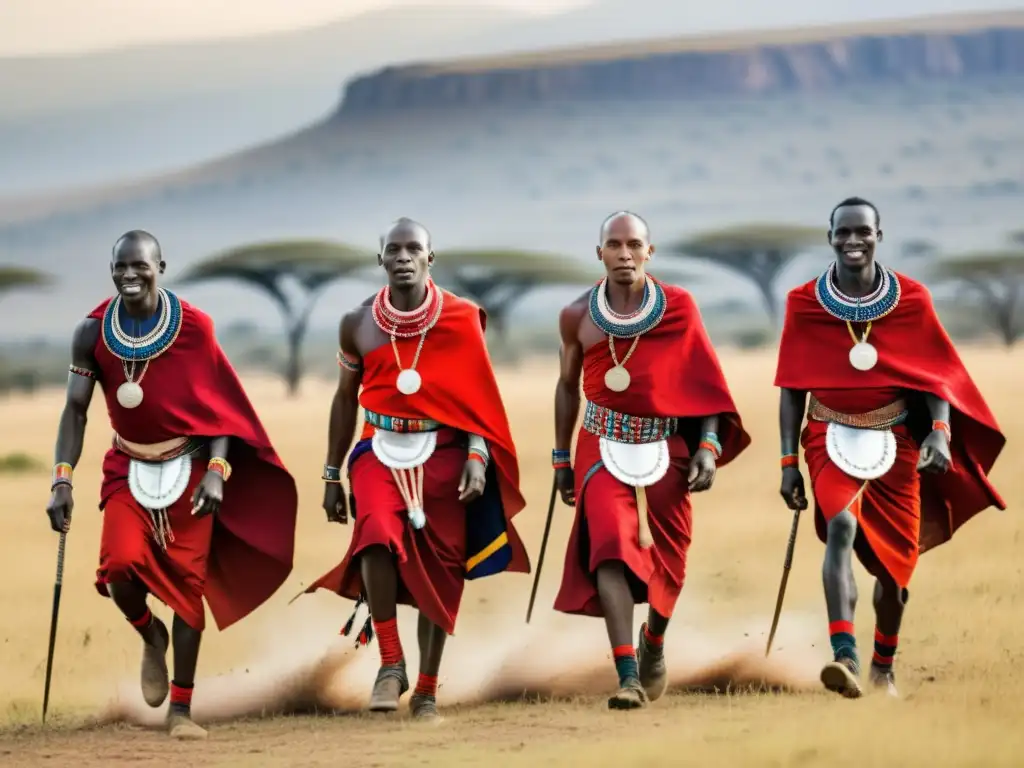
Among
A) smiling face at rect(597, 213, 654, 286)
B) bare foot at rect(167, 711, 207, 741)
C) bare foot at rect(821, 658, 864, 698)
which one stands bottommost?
bare foot at rect(167, 711, 207, 741)

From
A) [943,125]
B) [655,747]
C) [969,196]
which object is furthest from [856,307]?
[943,125]

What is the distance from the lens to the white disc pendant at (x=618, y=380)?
1027cm

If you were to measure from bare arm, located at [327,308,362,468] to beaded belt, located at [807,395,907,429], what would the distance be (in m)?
2.36

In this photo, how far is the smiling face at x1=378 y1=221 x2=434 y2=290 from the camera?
33.4ft

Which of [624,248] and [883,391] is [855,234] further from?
[624,248]

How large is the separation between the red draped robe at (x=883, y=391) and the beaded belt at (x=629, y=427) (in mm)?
633

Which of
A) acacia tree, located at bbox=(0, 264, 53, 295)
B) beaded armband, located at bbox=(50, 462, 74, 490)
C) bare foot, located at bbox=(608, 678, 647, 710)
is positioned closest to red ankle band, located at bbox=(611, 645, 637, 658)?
bare foot, located at bbox=(608, 678, 647, 710)

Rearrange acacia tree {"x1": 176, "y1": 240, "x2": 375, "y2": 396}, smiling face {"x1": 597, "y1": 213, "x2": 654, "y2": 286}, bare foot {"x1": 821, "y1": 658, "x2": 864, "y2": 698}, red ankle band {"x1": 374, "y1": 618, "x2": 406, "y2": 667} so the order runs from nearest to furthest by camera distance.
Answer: bare foot {"x1": 821, "y1": 658, "x2": 864, "y2": 698}, red ankle band {"x1": 374, "y1": 618, "x2": 406, "y2": 667}, smiling face {"x1": 597, "y1": 213, "x2": 654, "y2": 286}, acacia tree {"x1": 176, "y1": 240, "x2": 375, "y2": 396}

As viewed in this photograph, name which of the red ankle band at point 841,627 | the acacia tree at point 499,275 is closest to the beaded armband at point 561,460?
the red ankle band at point 841,627

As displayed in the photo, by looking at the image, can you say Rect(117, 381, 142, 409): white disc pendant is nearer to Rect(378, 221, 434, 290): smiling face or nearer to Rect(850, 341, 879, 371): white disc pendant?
Rect(378, 221, 434, 290): smiling face

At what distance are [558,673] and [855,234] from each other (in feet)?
9.73

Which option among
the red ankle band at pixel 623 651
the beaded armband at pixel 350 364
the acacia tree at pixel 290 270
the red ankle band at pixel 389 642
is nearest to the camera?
the red ankle band at pixel 623 651

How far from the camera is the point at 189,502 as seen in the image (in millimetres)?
10023

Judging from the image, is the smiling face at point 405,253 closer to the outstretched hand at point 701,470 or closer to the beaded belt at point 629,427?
the beaded belt at point 629,427
